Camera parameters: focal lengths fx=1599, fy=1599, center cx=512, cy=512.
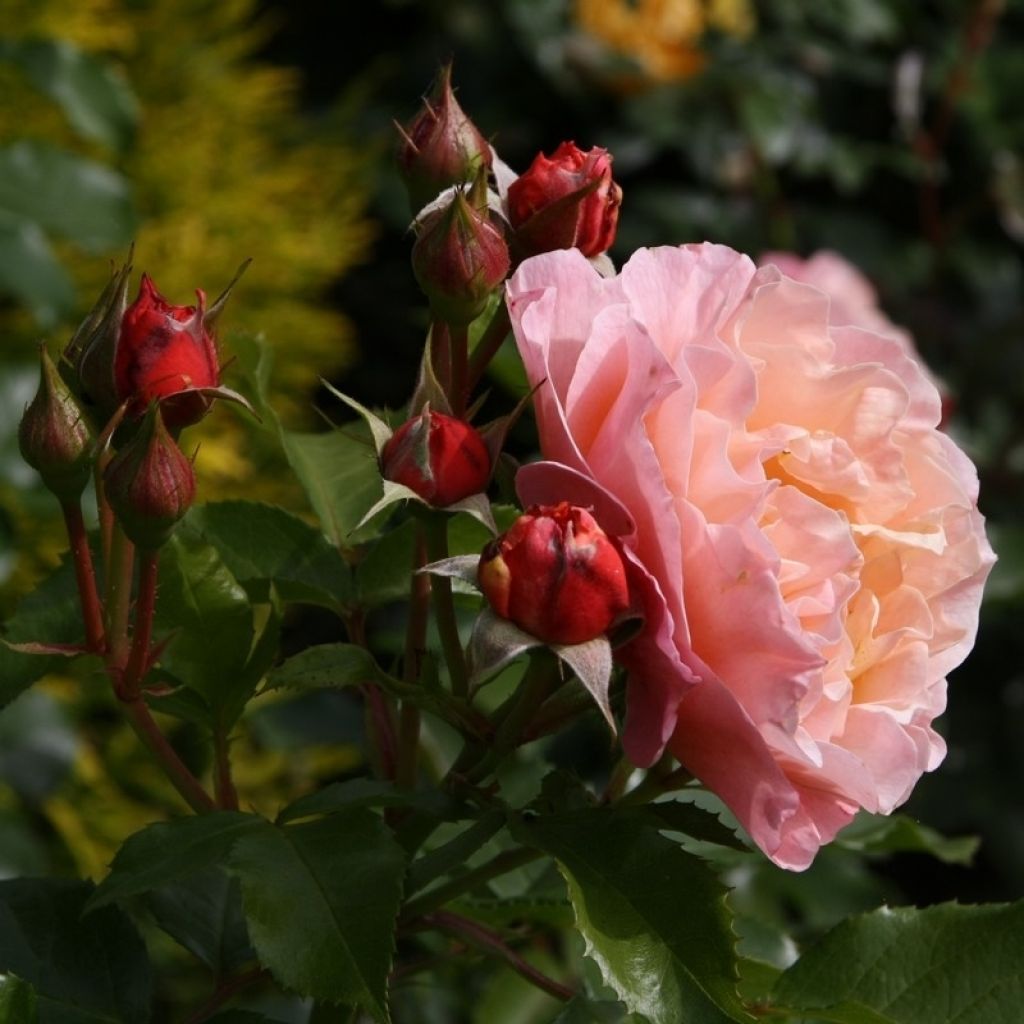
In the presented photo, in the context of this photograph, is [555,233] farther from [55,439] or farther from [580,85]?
[580,85]

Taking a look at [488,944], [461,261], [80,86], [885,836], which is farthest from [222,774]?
[80,86]

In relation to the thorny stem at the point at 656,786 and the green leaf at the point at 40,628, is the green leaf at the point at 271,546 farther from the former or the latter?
the thorny stem at the point at 656,786

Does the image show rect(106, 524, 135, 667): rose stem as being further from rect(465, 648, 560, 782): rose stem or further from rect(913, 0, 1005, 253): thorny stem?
rect(913, 0, 1005, 253): thorny stem

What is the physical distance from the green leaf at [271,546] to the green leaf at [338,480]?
2 cm

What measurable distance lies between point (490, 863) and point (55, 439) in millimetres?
257

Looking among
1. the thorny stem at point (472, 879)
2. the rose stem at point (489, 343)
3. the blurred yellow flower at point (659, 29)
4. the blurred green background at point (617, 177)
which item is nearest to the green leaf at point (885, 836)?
the thorny stem at point (472, 879)

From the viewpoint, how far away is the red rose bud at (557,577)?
1.76 ft

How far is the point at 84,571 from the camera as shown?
24.6 inches

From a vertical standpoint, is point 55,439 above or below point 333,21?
above

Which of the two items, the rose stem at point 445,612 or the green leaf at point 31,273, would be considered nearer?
the rose stem at point 445,612

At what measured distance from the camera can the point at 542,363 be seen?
592 mm

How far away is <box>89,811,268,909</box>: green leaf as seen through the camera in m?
0.61

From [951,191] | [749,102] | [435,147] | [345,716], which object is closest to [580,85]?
[749,102]

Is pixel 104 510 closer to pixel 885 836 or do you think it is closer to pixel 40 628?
pixel 40 628
